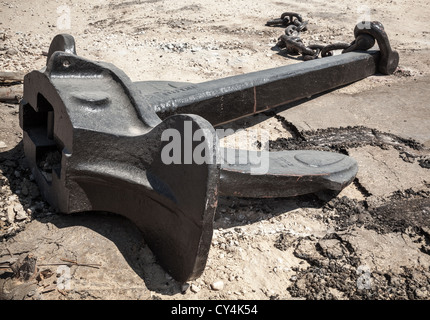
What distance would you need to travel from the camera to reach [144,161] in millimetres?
2293

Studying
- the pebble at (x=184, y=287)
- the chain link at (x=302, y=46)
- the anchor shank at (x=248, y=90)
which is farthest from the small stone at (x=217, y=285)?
the chain link at (x=302, y=46)

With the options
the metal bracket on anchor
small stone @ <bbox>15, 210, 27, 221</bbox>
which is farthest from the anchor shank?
small stone @ <bbox>15, 210, 27, 221</bbox>

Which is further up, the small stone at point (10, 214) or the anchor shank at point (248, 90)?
the anchor shank at point (248, 90)

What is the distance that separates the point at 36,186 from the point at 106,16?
4551 mm

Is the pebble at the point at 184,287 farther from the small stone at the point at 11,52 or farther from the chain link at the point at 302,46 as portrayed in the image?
the small stone at the point at 11,52

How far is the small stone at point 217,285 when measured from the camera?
2.29 metres

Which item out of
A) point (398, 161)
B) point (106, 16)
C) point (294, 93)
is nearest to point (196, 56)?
point (294, 93)

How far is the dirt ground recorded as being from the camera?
230cm

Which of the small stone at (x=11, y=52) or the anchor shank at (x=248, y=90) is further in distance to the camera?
the small stone at (x=11, y=52)

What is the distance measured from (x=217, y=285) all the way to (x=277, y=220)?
2.21ft

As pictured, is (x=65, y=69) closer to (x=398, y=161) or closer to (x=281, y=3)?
(x=398, y=161)

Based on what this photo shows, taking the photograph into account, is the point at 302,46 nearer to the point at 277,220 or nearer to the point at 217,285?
the point at 277,220

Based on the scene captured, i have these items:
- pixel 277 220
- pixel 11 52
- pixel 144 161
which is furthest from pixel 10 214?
pixel 11 52

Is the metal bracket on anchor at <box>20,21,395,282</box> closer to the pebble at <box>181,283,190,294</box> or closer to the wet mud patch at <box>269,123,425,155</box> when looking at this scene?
the pebble at <box>181,283,190,294</box>
